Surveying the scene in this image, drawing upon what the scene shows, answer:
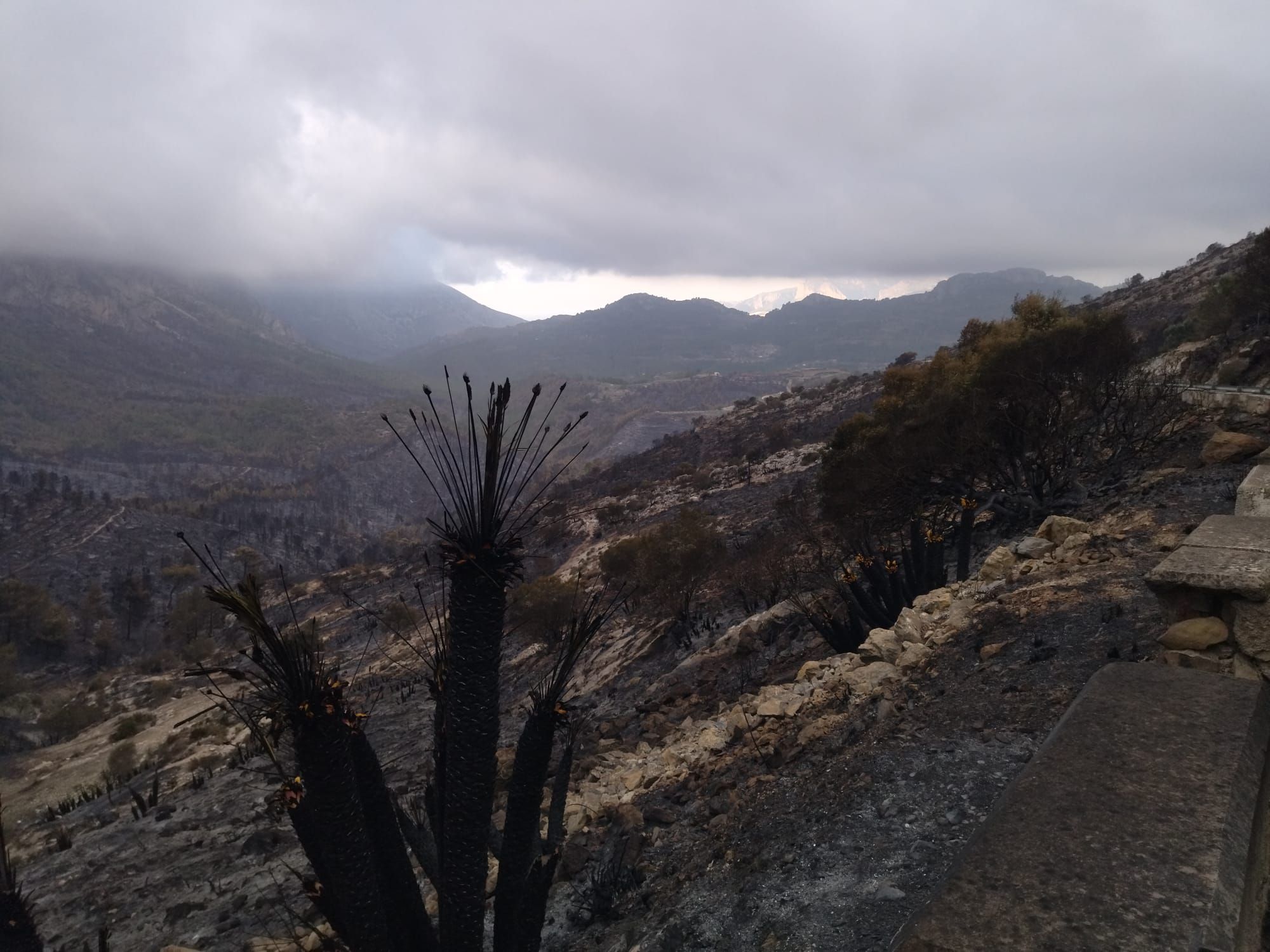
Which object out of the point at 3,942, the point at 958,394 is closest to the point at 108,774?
the point at 3,942

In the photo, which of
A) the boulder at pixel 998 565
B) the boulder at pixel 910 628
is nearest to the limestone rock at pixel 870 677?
the boulder at pixel 910 628

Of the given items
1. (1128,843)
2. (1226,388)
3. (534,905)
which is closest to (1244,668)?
(1128,843)

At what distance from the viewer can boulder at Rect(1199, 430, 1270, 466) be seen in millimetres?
9625

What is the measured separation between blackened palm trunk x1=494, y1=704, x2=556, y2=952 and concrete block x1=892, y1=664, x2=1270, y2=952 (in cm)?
215

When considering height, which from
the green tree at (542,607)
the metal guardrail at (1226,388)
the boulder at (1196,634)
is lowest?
the green tree at (542,607)

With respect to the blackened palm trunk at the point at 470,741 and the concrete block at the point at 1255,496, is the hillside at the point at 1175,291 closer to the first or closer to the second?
the concrete block at the point at 1255,496

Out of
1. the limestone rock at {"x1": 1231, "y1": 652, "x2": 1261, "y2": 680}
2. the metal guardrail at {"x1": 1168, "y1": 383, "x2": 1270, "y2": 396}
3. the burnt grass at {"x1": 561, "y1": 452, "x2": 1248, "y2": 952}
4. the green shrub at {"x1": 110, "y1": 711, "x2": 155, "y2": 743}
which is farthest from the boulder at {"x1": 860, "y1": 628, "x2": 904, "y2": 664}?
the green shrub at {"x1": 110, "y1": 711, "x2": 155, "y2": 743}

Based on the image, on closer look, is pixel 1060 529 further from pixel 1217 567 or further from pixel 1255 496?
pixel 1217 567

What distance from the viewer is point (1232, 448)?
31.7ft

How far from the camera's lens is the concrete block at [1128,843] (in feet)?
5.66

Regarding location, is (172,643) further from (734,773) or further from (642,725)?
(734,773)

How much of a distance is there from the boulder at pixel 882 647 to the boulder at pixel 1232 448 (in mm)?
6214

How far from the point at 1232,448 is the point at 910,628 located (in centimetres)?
623

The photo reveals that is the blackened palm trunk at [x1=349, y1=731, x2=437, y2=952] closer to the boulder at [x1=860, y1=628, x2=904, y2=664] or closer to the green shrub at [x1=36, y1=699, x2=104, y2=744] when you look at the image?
the boulder at [x1=860, y1=628, x2=904, y2=664]
